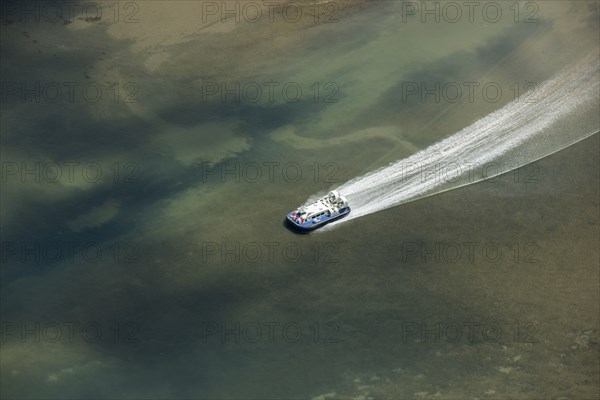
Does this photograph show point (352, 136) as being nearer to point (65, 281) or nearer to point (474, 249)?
point (474, 249)

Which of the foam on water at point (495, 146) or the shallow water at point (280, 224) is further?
the foam on water at point (495, 146)

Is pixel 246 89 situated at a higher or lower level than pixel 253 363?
higher

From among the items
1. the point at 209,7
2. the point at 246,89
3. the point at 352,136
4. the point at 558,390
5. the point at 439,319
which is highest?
the point at 209,7

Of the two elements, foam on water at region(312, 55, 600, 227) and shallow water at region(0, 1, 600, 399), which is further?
foam on water at region(312, 55, 600, 227)

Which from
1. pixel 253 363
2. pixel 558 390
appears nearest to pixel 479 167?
pixel 558 390

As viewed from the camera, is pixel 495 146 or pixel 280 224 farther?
pixel 495 146
